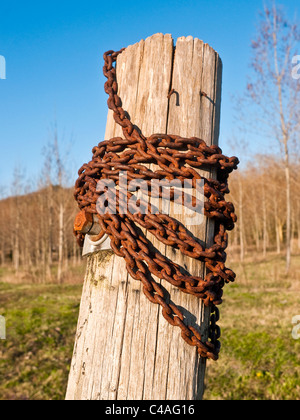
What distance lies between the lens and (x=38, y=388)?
191 inches

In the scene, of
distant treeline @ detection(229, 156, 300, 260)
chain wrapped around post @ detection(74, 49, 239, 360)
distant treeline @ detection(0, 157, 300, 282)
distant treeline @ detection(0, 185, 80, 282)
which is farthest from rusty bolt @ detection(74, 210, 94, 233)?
distant treeline @ detection(229, 156, 300, 260)

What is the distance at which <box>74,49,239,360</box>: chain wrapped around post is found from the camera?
1.17 meters

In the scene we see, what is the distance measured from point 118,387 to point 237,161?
0.93 meters

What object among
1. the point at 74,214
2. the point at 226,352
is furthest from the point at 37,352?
the point at 74,214

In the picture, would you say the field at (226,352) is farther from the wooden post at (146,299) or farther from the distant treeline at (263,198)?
the distant treeline at (263,198)

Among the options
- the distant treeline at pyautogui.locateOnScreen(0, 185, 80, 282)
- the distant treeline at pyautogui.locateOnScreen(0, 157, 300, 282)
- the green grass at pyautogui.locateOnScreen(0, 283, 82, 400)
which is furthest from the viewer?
the distant treeline at pyautogui.locateOnScreen(0, 157, 300, 282)

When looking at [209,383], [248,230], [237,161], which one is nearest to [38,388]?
[209,383]

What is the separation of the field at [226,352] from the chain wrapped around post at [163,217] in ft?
13.0

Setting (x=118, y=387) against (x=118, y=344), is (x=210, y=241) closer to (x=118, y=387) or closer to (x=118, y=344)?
(x=118, y=344)

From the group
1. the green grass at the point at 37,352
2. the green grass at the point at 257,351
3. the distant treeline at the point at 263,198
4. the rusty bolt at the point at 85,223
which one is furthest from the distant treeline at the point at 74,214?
the rusty bolt at the point at 85,223

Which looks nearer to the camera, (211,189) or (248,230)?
(211,189)

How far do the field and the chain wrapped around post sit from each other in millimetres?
3972

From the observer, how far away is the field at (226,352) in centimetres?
473

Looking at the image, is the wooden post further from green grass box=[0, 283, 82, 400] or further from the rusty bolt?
green grass box=[0, 283, 82, 400]
